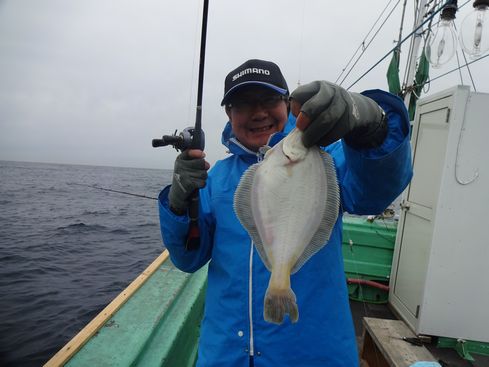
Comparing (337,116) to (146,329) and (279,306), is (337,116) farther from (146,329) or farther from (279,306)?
(146,329)

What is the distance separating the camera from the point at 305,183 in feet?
5.25

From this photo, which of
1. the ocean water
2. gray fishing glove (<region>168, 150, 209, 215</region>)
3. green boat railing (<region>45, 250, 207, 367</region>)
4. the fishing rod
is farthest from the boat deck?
the ocean water

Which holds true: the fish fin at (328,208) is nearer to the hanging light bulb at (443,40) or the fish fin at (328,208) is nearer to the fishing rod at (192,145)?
the fishing rod at (192,145)

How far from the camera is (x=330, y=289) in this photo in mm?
1872

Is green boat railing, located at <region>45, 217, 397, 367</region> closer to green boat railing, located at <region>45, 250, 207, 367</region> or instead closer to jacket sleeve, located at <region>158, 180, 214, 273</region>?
green boat railing, located at <region>45, 250, 207, 367</region>

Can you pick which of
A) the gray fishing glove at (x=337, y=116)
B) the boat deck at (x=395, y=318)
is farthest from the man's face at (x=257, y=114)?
the boat deck at (x=395, y=318)

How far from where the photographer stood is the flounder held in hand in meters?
1.57

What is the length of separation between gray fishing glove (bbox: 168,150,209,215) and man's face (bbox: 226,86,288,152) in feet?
1.16

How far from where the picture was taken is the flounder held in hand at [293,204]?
1.57m

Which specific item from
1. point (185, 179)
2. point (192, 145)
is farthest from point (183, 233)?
point (192, 145)

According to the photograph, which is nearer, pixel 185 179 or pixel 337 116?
pixel 337 116

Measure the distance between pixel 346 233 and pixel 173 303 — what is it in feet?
11.0

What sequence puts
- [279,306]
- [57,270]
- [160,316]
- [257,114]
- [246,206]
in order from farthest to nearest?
1. [57,270]
2. [160,316]
3. [257,114]
4. [246,206]
5. [279,306]

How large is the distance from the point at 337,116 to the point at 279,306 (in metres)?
0.88
